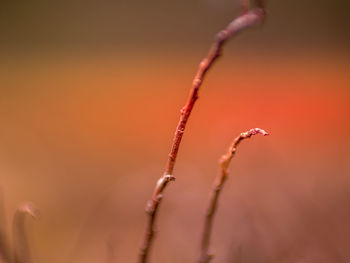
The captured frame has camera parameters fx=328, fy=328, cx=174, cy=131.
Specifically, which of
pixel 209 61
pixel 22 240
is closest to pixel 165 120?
pixel 22 240

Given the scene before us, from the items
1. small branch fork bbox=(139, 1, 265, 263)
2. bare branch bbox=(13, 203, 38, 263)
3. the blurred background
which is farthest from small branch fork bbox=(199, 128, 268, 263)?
the blurred background

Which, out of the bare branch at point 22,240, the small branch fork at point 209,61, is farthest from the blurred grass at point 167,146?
the small branch fork at point 209,61

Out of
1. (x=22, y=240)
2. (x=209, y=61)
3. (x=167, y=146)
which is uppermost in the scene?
(x=209, y=61)

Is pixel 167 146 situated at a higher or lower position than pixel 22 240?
higher

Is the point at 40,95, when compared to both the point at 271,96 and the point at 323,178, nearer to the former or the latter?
the point at 271,96

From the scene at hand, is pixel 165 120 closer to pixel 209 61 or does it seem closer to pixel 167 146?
pixel 167 146

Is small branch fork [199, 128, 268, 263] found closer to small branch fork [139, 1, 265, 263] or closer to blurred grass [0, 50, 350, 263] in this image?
small branch fork [139, 1, 265, 263]

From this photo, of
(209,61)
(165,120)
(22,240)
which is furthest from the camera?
(165,120)

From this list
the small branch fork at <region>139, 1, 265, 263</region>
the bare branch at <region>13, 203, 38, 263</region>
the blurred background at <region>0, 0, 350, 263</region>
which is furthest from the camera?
the blurred background at <region>0, 0, 350, 263</region>

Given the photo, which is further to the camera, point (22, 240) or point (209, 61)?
point (22, 240)
